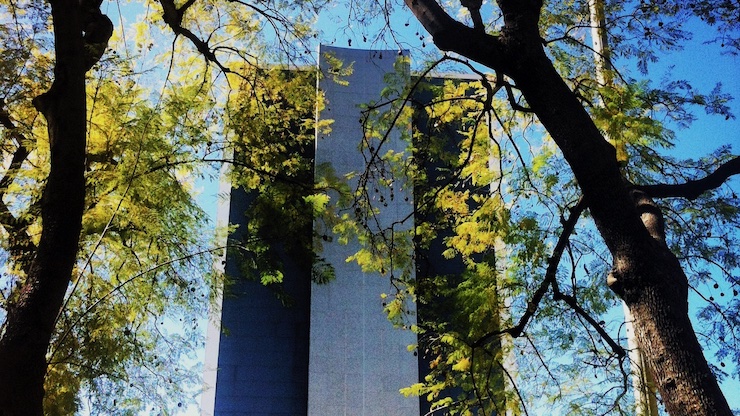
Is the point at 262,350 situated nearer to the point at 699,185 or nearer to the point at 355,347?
the point at 355,347

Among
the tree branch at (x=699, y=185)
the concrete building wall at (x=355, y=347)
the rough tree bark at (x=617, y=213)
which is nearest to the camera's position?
the rough tree bark at (x=617, y=213)

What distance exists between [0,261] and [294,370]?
4.45 m

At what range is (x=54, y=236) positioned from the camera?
3.16 meters

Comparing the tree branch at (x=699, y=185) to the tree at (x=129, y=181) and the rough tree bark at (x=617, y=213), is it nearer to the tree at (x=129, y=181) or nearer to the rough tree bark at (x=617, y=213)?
the rough tree bark at (x=617, y=213)

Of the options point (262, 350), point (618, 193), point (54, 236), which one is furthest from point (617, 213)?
point (262, 350)

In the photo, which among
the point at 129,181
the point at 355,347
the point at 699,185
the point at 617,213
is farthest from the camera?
the point at 355,347

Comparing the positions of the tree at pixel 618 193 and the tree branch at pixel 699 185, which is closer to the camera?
the tree at pixel 618 193

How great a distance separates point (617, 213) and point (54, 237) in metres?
2.47

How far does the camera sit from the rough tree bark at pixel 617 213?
235cm

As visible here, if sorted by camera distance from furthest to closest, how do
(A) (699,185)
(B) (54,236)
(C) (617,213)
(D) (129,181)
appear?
(D) (129,181) < (A) (699,185) < (B) (54,236) < (C) (617,213)

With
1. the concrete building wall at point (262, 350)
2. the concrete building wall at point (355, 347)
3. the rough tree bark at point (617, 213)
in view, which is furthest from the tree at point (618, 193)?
the concrete building wall at point (262, 350)

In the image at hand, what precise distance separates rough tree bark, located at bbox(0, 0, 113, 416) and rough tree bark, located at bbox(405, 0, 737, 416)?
1.73 metres

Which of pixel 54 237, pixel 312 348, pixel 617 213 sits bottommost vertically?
pixel 617 213

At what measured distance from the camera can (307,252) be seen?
6.09 meters
